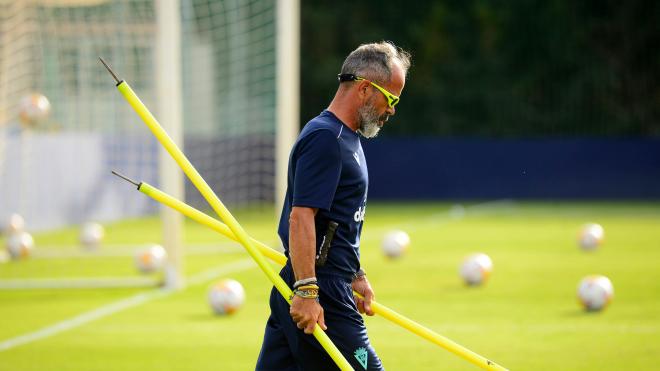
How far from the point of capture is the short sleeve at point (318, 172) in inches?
186

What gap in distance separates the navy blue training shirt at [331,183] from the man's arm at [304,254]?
2.5 inches

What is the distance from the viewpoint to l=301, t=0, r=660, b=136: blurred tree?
30.6 metres

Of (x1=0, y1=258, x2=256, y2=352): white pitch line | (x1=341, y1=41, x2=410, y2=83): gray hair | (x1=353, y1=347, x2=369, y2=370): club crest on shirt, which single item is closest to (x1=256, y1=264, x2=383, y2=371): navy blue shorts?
(x1=353, y1=347, x2=369, y2=370): club crest on shirt

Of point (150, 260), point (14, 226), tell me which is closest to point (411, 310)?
point (150, 260)

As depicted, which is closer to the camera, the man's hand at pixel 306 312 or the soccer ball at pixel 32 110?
the man's hand at pixel 306 312

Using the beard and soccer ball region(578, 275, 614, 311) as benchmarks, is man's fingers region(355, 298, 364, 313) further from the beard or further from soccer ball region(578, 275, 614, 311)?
soccer ball region(578, 275, 614, 311)

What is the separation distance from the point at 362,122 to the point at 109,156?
18.0 metres

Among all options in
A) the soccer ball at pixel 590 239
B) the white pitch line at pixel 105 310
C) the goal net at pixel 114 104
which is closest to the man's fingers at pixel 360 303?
the white pitch line at pixel 105 310

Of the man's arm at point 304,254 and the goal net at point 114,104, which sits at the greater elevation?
the goal net at point 114,104

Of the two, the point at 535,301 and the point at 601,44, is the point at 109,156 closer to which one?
the point at 535,301

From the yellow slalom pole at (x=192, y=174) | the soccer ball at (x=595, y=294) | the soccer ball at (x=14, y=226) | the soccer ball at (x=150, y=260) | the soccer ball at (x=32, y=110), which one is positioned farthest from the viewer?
the soccer ball at (x=14, y=226)

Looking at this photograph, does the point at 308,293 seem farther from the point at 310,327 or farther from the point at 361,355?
the point at 361,355

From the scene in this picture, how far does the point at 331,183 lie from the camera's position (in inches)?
187

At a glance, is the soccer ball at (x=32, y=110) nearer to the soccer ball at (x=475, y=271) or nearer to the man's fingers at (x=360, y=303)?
the soccer ball at (x=475, y=271)
